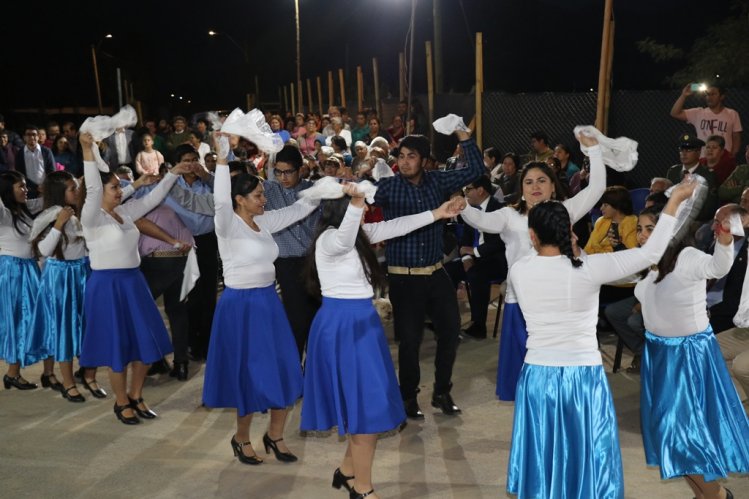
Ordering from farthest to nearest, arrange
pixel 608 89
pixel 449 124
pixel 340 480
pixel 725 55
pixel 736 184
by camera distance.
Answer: pixel 725 55 → pixel 608 89 → pixel 736 184 → pixel 449 124 → pixel 340 480

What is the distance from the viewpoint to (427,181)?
627 cm

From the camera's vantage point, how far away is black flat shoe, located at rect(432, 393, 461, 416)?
20.9 ft

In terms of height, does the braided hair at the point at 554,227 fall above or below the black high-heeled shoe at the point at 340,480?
above

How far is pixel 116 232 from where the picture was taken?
6.17 meters

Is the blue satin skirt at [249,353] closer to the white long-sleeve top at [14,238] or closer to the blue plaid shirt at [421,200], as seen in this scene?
the blue plaid shirt at [421,200]

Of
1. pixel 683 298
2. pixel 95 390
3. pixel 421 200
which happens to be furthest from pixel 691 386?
pixel 95 390

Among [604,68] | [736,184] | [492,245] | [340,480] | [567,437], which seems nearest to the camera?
[567,437]

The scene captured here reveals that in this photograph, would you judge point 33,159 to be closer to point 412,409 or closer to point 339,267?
point 412,409

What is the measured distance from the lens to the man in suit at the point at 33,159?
526 inches

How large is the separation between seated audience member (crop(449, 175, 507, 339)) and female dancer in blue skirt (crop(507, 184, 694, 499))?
4.36 m

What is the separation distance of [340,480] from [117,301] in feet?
7.37

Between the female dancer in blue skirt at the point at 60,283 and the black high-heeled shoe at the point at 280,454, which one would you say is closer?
the black high-heeled shoe at the point at 280,454

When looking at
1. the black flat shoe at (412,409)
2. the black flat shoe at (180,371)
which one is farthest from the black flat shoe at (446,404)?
the black flat shoe at (180,371)

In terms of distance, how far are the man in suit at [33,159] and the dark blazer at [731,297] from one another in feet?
34.0
